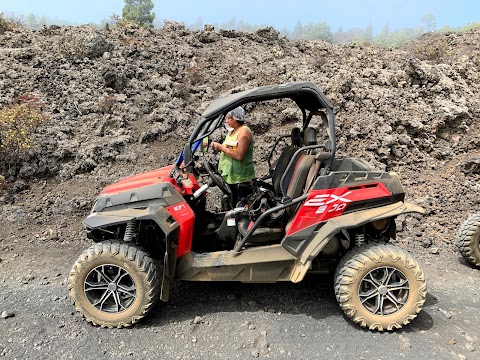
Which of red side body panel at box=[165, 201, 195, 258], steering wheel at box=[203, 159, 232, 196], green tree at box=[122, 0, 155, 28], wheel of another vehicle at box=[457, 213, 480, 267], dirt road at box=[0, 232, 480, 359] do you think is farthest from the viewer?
green tree at box=[122, 0, 155, 28]

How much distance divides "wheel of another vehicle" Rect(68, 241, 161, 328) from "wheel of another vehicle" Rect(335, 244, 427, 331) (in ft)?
5.88

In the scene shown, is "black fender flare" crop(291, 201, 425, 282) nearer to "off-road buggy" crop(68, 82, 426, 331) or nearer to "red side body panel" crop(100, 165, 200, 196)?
"off-road buggy" crop(68, 82, 426, 331)

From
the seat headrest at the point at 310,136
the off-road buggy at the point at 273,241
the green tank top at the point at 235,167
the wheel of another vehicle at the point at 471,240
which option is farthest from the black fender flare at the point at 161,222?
the wheel of another vehicle at the point at 471,240

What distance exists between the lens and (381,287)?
3.76 meters

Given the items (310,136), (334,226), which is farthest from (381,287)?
(310,136)

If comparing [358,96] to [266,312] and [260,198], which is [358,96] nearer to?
[260,198]

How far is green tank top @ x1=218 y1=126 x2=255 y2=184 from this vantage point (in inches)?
169

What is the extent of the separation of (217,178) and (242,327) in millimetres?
1536

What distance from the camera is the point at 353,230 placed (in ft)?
12.9

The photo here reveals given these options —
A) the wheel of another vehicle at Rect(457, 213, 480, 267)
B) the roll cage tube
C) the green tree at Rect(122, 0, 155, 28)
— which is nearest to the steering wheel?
the roll cage tube

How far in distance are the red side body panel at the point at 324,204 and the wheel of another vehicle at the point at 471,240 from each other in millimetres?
1974

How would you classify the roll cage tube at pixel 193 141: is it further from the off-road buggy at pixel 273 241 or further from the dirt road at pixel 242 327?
the dirt road at pixel 242 327

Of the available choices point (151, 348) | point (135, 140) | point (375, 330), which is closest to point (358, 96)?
point (135, 140)

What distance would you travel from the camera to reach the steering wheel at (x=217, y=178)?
4235 millimetres
